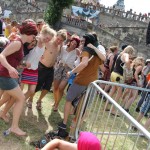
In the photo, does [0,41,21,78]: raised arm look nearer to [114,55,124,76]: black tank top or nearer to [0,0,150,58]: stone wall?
[114,55,124,76]: black tank top

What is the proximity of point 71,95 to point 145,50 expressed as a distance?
22.0 metres

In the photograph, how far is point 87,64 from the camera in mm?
5016

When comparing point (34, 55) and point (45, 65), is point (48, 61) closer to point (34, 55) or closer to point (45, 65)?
point (45, 65)

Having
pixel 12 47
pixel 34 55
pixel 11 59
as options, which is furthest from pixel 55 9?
pixel 12 47

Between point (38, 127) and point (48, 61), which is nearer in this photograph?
point (38, 127)

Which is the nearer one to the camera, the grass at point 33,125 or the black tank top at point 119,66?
the grass at point 33,125

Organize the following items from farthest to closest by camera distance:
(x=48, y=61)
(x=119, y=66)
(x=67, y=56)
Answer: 1. (x=119, y=66)
2. (x=67, y=56)
3. (x=48, y=61)

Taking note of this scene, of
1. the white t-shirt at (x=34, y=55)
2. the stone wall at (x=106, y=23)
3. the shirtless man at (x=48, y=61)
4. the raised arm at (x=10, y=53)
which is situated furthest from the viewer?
the stone wall at (x=106, y=23)

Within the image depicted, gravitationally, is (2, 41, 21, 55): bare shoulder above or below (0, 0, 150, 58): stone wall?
above

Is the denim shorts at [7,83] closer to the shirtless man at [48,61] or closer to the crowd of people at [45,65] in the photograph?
the crowd of people at [45,65]

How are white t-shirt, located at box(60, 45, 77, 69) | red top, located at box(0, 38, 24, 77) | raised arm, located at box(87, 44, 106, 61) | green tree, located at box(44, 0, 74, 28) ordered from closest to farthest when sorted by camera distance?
red top, located at box(0, 38, 24, 77)
raised arm, located at box(87, 44, 106, 61)
white t-shirt, located at box(60, 45, 77, 69)
green tree, located at box(44, 0, 74, 28)

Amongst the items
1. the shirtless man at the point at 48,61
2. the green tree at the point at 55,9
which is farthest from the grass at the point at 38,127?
the green tree at the point at 55,9

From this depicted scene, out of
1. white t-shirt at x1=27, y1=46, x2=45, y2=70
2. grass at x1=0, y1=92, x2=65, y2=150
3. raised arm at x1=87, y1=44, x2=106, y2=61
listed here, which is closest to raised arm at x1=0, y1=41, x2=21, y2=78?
white t-shirt at x1=27, y1=46, x2=45, y2=70

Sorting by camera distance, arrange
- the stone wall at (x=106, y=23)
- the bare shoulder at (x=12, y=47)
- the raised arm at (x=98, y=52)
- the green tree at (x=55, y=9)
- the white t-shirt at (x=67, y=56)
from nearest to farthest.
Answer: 1. the bare shoulder at (x=12, y=47)
2. the raised arm at (x=98, y=52)
3. the white t-shirt at (x=67, y=56)
4. the stone wall at (x=106, y=23)
5. the green tree at (x=55, y=9)
